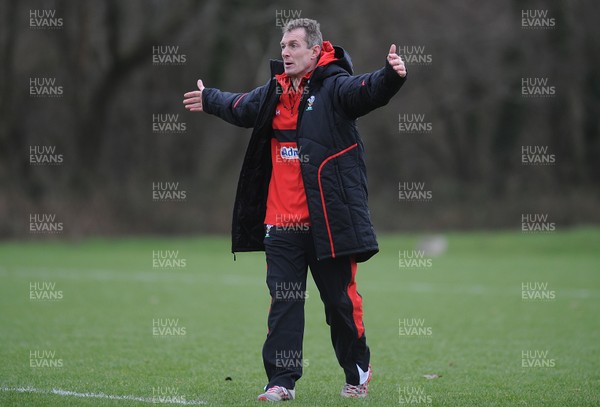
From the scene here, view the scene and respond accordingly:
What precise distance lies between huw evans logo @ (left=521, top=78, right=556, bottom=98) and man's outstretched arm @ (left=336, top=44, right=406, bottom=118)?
99.8ft

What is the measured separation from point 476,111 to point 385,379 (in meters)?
33.4

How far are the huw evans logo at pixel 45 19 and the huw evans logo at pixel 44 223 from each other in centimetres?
603

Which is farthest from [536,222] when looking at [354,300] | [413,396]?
[354,300]

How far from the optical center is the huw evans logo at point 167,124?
34.7 m

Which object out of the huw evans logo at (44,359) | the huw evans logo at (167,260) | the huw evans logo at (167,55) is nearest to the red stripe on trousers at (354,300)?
the huw evans logo at (44,359)

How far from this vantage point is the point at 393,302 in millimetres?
13719

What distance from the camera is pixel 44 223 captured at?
1069 inches

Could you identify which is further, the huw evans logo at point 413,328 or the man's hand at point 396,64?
the huw evans logo at point 413,328

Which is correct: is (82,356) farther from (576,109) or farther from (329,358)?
(576,109)

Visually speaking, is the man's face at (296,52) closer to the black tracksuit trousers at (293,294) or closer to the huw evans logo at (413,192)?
the black tracksuit trousers at (293,294)

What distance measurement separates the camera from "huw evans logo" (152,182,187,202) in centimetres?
3005

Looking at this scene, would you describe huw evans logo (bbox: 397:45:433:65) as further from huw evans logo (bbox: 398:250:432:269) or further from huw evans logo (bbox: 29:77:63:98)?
huw evans logo (bbox: 29:77:63:98)

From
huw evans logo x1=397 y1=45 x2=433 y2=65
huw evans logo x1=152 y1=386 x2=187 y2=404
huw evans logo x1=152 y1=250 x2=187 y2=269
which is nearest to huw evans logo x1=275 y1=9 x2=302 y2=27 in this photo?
huw evans logo x1=397 y1=45 x2=433 y2=65

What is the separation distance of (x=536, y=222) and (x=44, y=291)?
71.7ft
